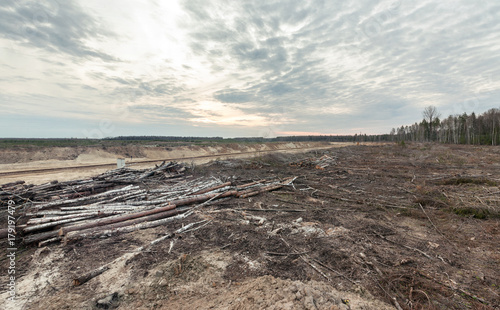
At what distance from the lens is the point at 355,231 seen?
7102mm

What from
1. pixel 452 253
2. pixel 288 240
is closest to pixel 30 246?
pixel 288 240

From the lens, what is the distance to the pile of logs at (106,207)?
6562 millimetres

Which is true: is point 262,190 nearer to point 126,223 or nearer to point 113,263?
point 126,223

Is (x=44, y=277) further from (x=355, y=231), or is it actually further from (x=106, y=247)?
(x=355, y=231)

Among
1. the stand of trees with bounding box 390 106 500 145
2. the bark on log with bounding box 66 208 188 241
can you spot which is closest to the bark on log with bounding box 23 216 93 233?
the bark on log with bounding box 66 208 188 241

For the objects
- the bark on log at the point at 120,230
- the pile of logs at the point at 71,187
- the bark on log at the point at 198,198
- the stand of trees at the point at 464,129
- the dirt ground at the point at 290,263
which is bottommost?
the dirt ground at the point at 290,263

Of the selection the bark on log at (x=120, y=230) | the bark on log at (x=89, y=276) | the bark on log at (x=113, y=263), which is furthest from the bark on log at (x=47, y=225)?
the bark on log at (x=89, y=276)

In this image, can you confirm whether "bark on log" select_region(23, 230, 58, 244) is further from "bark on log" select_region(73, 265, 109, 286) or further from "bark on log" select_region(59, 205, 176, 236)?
"bark on log" select_region(73, 265, 109, 286)

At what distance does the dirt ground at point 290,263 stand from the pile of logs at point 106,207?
1.43 feet

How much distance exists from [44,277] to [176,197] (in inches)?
221

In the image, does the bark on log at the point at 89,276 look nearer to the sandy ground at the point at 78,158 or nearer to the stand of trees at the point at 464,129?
the sandy ground at the point at 78,158

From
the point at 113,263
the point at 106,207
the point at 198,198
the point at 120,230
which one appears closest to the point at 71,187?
the point at 106,207

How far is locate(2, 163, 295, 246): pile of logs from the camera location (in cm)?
656

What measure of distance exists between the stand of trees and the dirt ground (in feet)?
273
